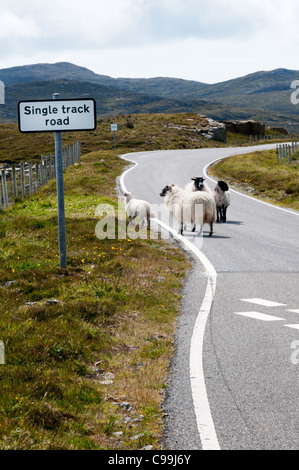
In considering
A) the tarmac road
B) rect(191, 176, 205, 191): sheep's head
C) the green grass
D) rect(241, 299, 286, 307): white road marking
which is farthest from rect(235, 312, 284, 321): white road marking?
the green grass

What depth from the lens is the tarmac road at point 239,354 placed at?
4062 mm

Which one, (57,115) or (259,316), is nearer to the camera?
(259,316)

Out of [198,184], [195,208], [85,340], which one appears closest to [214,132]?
[198,184]

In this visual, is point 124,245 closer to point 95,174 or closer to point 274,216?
point 274,216

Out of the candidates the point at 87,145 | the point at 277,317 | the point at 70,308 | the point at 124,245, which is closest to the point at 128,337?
the point at 70,308

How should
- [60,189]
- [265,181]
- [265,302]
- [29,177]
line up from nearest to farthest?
[265,302]
[60,189]
[29,177]
[265,181]

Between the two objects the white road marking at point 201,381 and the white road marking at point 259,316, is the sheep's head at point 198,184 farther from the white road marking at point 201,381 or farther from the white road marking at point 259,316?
the white road marking at point 259,316

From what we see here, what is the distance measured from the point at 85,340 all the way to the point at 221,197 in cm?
1141

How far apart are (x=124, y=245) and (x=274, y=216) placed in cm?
790

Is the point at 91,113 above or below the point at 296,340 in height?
above

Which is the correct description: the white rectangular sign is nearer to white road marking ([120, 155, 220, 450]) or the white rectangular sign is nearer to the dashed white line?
white road marking ([120, 155, 220, 450])

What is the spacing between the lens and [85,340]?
20.0 feet

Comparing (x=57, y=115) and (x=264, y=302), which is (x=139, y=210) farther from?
(x=264, y=302)

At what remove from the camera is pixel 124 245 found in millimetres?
12133
